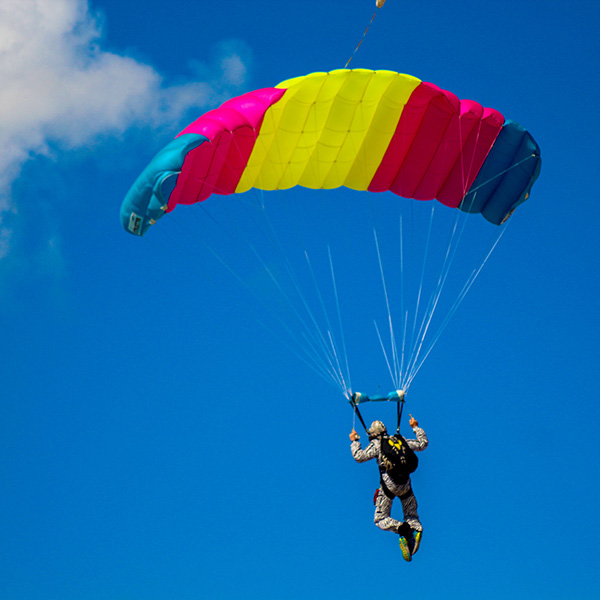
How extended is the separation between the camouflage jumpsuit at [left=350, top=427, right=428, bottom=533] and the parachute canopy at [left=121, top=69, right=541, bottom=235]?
418cm

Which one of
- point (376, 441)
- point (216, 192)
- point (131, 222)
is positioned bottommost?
point (376, 441)

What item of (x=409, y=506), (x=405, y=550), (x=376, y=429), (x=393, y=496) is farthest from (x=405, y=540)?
(x=376, y=429)

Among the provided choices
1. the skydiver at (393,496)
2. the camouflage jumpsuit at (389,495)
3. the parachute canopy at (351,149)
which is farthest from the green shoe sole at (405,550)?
the parachute canopy at (351,149)

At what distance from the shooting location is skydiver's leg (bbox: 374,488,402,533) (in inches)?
548

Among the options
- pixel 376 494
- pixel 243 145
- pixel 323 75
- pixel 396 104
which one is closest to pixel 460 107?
pixel 396 104

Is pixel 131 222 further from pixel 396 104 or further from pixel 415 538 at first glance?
pixel 415 538

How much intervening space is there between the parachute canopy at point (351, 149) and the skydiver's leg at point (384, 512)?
481cm

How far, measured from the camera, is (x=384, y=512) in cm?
1399

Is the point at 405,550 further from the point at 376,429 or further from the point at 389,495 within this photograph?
the point at 376,429

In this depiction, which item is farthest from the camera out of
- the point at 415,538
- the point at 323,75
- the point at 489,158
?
the point at 489,158

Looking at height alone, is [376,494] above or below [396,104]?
below

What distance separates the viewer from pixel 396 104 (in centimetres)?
1538

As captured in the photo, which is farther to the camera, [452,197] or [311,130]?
[452,197]

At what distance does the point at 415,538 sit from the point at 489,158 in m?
5.89
